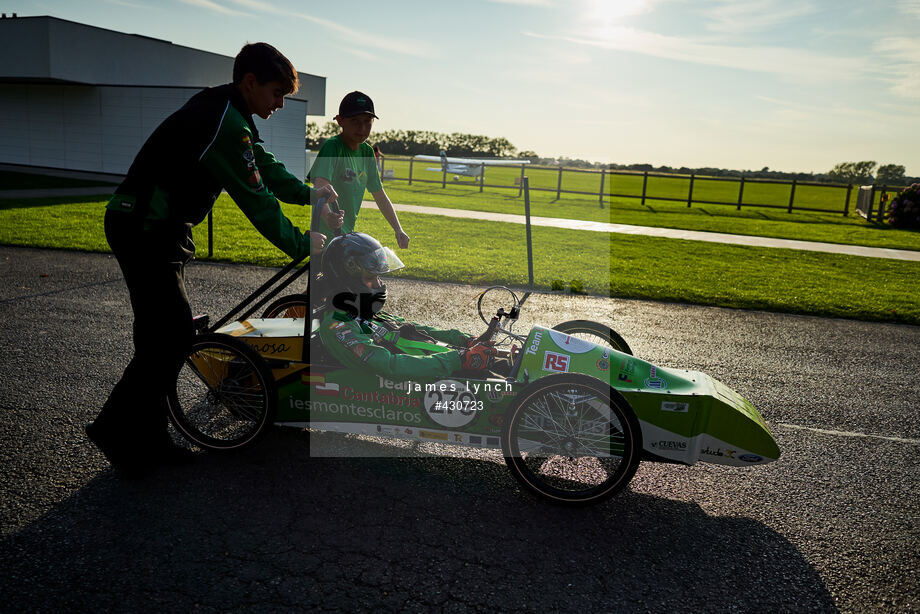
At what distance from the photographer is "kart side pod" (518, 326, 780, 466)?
10.7 feet

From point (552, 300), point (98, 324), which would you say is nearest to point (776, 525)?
point (552, 300)

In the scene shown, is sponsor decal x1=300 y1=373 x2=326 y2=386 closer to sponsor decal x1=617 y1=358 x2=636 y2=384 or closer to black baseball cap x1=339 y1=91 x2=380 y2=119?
sponsor decal x1=617 y1=358 x2=636 y2=384

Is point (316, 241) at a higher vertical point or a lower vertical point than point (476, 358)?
higher

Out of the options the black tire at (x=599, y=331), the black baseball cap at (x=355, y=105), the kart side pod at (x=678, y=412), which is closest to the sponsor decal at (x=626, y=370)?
the kart side pod at (x=678, y=412)

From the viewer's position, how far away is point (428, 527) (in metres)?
3.12

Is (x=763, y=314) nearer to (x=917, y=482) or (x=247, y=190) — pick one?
(x=917, y=482)

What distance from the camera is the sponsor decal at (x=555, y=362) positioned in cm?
341

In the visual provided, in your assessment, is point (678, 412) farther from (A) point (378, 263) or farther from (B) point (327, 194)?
(B) point (327, 194)

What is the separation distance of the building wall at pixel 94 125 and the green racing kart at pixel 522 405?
76.2 ft

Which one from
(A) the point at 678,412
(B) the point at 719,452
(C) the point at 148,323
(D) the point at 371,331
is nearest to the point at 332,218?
Result: (D) the point at 371,331

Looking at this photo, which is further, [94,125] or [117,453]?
[94,125]

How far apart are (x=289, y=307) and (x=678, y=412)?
118 inches

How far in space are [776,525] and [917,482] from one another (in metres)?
1.24

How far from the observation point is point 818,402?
16.6ft
